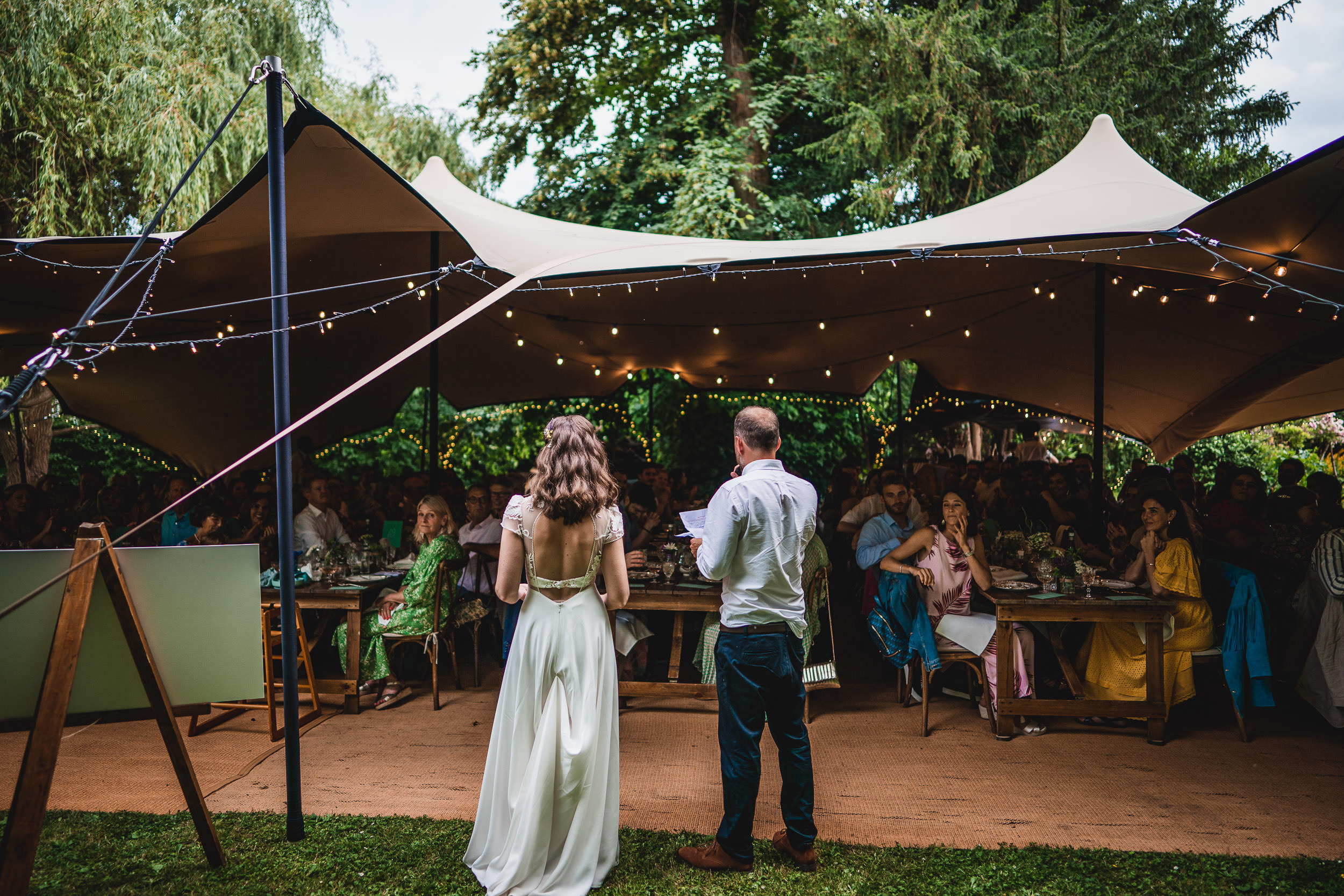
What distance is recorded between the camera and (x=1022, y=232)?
15.0 feet

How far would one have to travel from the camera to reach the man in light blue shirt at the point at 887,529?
495 centimetres

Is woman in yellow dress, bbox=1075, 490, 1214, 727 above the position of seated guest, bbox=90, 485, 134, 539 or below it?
below

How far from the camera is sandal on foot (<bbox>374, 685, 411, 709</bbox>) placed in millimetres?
4863

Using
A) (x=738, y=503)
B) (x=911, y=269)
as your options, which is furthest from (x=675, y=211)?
(x=738, y=503)

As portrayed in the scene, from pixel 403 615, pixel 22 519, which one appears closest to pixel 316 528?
pixel 403 615

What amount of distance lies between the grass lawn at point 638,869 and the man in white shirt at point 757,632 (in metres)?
0.18

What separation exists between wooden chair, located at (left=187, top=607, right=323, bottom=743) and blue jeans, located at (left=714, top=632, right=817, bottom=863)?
2.57m

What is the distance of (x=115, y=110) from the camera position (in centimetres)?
903

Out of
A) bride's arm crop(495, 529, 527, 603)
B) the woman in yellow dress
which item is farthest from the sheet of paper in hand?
the woman in yellow dress

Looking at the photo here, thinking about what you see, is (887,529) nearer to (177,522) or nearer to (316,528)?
(316,528)

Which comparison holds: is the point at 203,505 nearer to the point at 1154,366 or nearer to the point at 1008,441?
the point at 1154,366

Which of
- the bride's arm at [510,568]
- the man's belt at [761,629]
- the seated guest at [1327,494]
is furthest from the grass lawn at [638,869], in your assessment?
the seated guest at [1327,494]

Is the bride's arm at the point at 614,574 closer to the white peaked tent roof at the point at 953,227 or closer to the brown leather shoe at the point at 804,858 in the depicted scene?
the brown leather shoe at the point at 804,858

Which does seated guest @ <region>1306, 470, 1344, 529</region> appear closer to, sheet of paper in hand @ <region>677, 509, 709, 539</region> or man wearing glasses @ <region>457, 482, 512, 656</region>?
sheet of paper in hand @ <region>677, 509, 709, 539</region>
